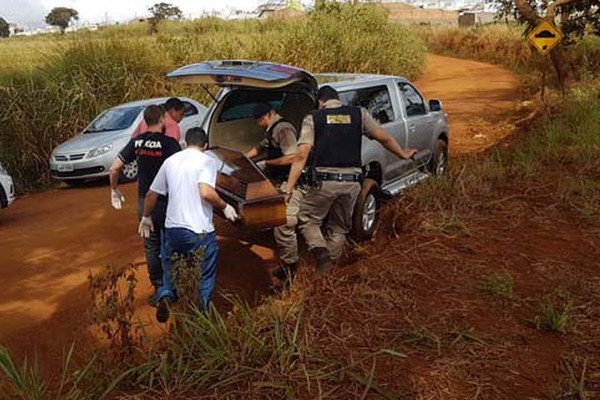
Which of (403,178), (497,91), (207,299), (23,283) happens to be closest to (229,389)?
(207,299)

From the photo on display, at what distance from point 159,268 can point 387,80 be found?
12.5ft

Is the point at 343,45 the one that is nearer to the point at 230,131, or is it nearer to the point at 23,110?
the point at 23,110

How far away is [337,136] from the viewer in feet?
17.5

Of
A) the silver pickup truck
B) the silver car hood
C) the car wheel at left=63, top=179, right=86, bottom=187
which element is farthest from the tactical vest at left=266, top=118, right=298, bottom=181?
the car wheel at left=63, top=179, right=86, bottom=187

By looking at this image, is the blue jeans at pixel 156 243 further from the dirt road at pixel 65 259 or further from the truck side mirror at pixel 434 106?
the truck side mirror at pixel 434 106

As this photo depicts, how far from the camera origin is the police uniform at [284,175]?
553 centimetres

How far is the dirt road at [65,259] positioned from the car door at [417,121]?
7.80 feet

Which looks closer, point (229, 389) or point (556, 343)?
point (229, 389)

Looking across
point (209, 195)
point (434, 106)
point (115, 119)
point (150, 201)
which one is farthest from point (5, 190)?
point (434, 106)

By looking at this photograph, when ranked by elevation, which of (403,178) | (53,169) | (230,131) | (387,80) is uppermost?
(387,80)

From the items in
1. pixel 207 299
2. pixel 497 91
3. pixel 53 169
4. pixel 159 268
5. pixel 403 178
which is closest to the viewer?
pixel 207 299

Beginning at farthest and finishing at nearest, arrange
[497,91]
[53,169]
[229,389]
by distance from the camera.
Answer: [497,91] < [53,169] < [229,389]

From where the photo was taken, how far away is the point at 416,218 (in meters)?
6.06

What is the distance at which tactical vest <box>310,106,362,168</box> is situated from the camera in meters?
5.30
